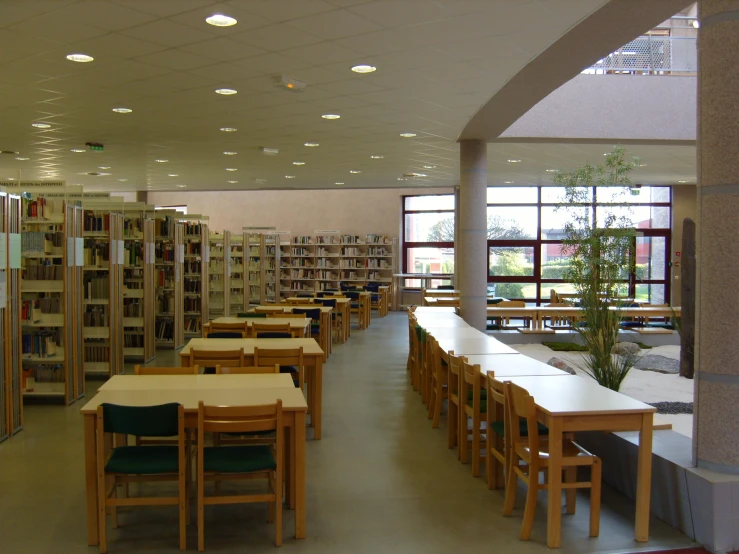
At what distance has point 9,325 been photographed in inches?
238

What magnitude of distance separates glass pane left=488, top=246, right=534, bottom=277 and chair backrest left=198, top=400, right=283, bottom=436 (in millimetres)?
16389

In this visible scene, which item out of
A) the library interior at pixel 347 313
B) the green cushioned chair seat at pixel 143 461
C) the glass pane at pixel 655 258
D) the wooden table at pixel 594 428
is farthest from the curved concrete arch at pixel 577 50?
the glass pane at pixel 655 258

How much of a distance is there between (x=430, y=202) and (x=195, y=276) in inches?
356

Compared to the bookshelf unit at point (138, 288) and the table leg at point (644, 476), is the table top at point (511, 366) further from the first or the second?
the bookshelf unit at point (138, 288)

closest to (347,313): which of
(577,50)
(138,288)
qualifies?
(138,288)

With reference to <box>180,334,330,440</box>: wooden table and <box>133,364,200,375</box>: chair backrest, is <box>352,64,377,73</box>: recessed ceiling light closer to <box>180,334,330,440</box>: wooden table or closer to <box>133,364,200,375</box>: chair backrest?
<box>180,334,330,440</box>: wooden table

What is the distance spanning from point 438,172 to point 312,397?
917cm

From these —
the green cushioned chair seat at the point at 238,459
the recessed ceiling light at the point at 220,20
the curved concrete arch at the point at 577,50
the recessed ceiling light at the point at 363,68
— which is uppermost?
the curved concrete arch at the point at 577,50

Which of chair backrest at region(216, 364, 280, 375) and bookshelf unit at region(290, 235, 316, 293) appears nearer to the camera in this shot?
chair backrest at region(216, 364, 280, 375)

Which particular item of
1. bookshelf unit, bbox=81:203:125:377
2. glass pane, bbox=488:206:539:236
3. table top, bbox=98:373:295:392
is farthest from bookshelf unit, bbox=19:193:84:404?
glass pane, bbox=488:206:539:236

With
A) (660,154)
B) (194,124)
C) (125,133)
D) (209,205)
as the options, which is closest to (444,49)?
(194,124)

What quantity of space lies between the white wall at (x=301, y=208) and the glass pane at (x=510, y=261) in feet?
7.58

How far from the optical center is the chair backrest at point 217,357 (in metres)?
5.84

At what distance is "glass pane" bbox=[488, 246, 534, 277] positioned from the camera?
64.2ft
